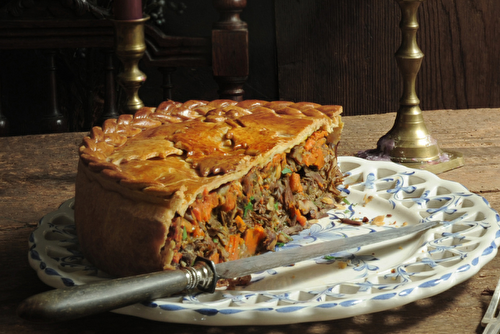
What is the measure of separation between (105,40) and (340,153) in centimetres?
179

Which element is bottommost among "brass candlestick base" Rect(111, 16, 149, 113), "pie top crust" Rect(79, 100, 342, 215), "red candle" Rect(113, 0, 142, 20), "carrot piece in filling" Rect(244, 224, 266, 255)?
"carrot piece in filling" Rect(244, 224, 266, 255)

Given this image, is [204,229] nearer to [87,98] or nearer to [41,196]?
[41,196]

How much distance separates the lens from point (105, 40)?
11.5 feet

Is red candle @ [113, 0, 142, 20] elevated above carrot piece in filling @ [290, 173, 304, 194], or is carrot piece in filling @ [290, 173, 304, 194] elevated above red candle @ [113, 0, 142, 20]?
red candle @ [113, 0, 142, 20]

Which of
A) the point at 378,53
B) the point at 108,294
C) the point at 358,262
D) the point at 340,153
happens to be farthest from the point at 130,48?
the point at 378,53

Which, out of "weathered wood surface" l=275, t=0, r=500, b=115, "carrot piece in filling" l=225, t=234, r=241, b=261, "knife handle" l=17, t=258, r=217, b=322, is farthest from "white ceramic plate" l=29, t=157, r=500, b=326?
"weathered wood surface" l=275, t=0, r=500, b=115

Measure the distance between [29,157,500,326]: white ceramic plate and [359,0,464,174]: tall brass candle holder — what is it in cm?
20

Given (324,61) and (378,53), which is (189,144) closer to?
Result: (324,61)

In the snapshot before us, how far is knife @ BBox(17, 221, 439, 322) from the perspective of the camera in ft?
3.07

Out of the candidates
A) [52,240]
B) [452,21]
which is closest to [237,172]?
[52,240]

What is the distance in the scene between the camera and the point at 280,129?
185 cm

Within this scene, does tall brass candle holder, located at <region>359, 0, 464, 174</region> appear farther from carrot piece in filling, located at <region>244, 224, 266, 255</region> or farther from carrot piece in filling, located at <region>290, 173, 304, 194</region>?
carrot piece in filling, located at <region>244, 224, 266, 255</region>

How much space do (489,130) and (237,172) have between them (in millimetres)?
1604

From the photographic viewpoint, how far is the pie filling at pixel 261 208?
1.35m
